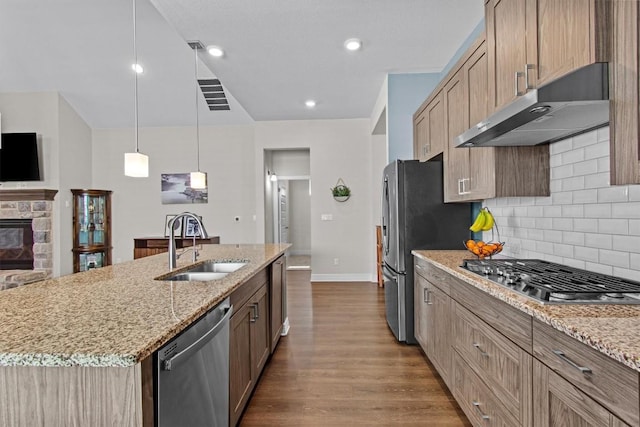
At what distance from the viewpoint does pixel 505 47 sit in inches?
77.7

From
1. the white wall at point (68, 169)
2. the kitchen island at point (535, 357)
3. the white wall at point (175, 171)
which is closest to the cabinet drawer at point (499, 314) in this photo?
the kitchen island at point (535, 357)

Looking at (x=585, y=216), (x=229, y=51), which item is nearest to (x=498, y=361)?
(x=585, y=216)

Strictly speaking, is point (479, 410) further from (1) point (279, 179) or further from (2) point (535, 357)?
(1) point (279, 179)

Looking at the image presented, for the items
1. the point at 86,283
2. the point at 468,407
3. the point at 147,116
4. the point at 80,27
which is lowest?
the point at 468,407

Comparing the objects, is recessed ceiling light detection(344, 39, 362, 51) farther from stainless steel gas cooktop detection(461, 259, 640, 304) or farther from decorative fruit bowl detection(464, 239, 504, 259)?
stainless steel gas cooktop detection(461, 259, 640, 304)

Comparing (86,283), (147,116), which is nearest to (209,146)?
(147,116)

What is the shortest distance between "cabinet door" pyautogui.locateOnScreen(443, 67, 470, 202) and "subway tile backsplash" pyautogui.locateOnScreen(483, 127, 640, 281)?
1.45ft

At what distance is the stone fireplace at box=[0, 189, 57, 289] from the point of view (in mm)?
6195

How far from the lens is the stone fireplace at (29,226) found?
620 centimetres

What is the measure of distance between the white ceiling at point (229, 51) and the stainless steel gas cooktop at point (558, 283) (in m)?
2.19

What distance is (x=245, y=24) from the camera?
10.4 feet

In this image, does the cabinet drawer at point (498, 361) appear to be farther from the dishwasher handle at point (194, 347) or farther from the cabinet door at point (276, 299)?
the cabinet door at point (276, 299)

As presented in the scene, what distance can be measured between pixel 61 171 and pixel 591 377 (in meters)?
7.63

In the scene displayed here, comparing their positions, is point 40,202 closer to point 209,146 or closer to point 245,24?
point 209,146
